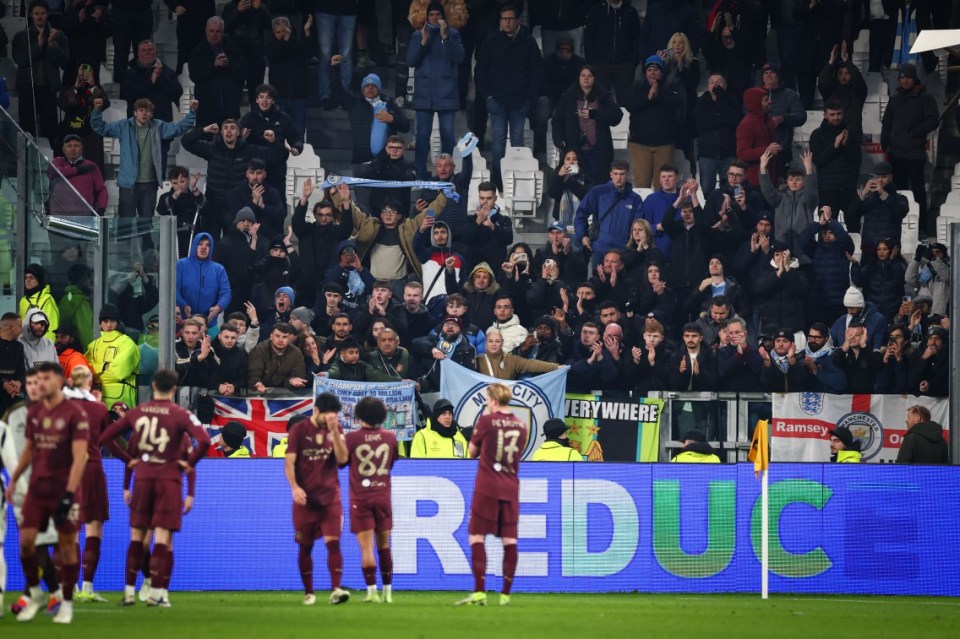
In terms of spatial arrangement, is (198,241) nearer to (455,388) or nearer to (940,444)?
(455,388)

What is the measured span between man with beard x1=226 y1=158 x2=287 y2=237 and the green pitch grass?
8008mm

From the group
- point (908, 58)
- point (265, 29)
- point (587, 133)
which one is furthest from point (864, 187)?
point (265, 29)

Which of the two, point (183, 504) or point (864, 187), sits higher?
point (864, 187)

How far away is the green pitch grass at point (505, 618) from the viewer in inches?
432

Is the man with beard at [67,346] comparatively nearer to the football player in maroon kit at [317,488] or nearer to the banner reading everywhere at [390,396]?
the banner reading everywhere at [390,396]

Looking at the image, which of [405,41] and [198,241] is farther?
[405,41]

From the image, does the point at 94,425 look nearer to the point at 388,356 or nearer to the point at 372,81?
the point at 388,356

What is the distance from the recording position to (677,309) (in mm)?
21984

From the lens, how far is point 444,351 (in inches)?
824

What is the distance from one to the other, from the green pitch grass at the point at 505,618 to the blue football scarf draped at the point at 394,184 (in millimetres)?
8732

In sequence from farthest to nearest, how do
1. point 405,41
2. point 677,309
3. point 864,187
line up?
point 405,41, point 864,187, point 677,309

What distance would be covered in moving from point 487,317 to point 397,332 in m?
1.32

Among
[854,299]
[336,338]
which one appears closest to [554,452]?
[336,338]

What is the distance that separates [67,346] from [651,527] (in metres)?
7.25
